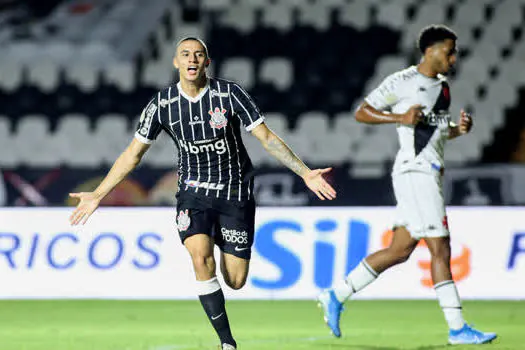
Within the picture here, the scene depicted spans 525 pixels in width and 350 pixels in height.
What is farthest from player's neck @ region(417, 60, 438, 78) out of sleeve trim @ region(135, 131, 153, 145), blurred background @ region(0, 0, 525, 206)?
blurred background @ region(0, 0, 525, 206)

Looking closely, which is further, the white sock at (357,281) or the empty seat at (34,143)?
the empty seat at (34,143)

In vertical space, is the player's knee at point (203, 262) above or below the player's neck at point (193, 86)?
below

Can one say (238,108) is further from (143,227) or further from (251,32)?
Answer: (251,32)

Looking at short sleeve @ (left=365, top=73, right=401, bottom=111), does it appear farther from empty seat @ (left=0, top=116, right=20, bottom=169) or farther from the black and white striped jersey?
empty seat @ (left=0, top=116, right=20, bottom=169)

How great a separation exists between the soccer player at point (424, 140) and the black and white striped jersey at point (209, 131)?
1046mm

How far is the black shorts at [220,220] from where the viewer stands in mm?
6117

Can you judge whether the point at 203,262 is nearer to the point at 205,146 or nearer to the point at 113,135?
the point at 205,146

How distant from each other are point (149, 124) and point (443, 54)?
197 centimetres

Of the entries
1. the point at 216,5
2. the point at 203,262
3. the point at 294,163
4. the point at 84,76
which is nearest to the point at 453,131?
the point at 294,163

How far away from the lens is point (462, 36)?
57.3ft

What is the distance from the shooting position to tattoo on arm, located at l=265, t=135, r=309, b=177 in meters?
5.97

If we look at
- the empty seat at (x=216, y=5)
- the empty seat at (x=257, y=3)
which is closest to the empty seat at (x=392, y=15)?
the empty seat at (x=257, y=3)

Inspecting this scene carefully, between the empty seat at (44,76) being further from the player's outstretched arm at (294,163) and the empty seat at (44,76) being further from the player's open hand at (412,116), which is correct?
the player's outstretched arm at (294,163)

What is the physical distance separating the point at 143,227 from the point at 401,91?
14.9ft
